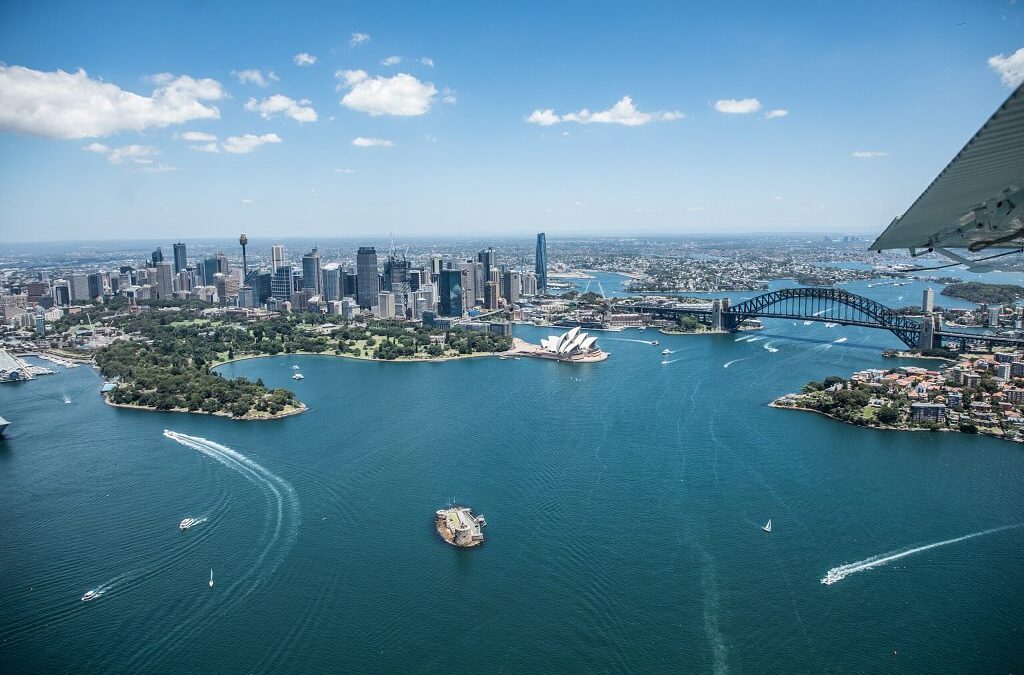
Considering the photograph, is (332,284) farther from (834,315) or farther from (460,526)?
(460,526)

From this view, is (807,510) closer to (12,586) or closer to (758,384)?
(758,384)

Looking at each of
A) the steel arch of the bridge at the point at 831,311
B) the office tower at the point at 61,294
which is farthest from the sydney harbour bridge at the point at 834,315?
the office tower at the point at 61,294

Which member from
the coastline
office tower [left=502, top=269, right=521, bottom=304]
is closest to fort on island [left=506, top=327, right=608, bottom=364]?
the coastline

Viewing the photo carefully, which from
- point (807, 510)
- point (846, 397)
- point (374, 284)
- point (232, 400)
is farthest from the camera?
point (374, 284)

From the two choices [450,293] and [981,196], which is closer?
[981,196]

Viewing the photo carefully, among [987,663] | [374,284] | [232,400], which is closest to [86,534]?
[232,400]

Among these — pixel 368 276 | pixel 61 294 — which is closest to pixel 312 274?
pixel 368 276

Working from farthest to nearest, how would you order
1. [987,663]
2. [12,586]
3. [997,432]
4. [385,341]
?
[385,341] < [997,432] < [12,586] < [987,663]
